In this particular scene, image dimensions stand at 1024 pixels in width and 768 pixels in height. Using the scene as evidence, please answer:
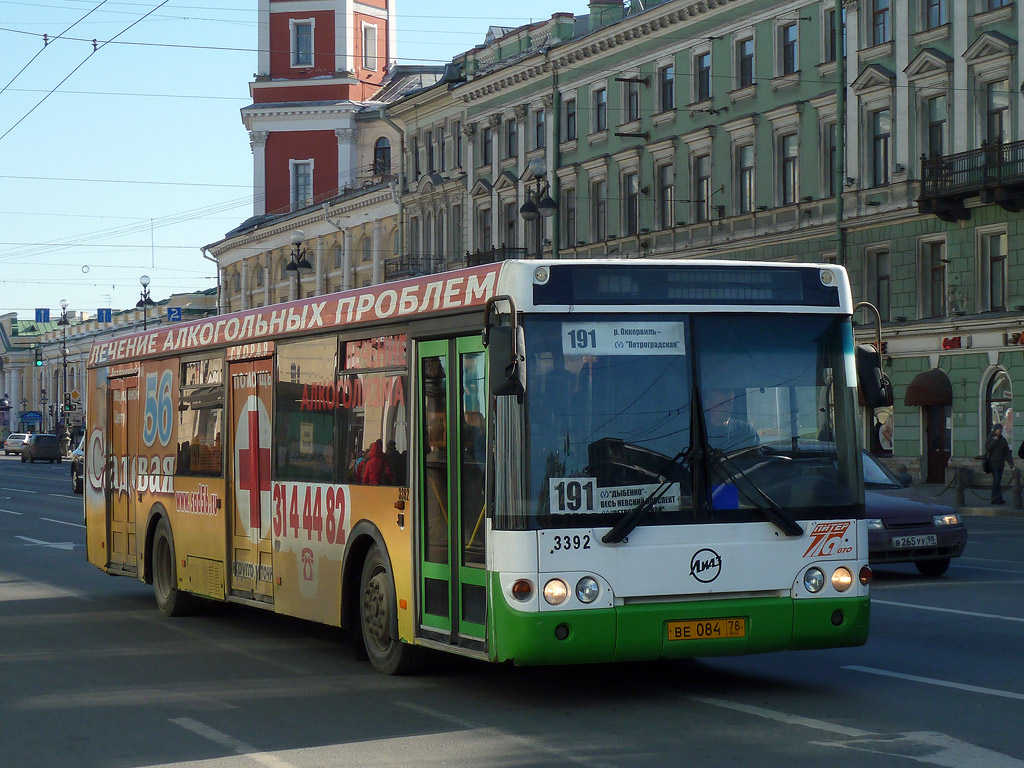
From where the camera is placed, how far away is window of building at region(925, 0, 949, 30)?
38.9m

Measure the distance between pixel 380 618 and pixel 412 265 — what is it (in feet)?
176

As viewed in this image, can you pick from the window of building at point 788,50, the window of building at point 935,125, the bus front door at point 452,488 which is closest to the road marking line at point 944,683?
the bus front door at point 452,488

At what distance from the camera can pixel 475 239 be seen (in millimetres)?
60750

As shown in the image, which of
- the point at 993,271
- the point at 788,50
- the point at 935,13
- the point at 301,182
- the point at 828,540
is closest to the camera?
the point at 828,540

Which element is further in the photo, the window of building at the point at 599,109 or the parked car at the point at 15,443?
the parked car at the point at 15,443

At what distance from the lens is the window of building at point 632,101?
50.6 m

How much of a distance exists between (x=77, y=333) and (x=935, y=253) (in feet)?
336

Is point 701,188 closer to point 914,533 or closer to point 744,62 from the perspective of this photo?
point 744,62

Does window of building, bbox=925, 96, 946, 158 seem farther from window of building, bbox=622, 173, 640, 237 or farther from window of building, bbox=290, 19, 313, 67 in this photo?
window of building, bbox=290, 19, 313, 67

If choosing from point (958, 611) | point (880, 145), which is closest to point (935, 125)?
point (880, 145)

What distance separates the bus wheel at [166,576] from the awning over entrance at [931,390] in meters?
28.0

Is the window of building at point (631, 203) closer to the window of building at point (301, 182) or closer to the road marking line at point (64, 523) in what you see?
the road marking line at point (64, 523)

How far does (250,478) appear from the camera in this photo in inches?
501

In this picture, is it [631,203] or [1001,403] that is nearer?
[1001,403]
